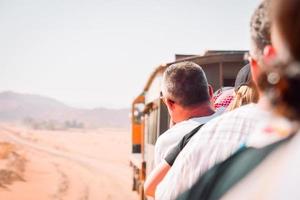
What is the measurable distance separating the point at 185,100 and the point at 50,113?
404 ft

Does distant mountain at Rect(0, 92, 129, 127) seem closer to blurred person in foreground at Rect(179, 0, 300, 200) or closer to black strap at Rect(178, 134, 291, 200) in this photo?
black strap at Rect(178, 134, 291, 200)

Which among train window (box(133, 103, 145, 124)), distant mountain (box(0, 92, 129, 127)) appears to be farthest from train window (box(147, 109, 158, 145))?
distant mountain (box(0, 92, 129, 127))

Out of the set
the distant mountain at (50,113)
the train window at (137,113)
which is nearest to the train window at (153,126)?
the train window at (137,113)

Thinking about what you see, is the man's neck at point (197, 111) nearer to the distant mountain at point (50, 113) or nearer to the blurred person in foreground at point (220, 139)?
the blurred person in foreground at point (220, 139)

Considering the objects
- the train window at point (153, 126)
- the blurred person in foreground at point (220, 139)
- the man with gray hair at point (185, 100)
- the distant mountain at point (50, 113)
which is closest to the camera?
the blurred person in foreground at point (220, 139)

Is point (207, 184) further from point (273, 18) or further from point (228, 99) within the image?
point (228, 99)

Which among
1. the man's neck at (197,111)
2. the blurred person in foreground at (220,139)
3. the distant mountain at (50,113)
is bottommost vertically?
the distant mountain at (50,113)

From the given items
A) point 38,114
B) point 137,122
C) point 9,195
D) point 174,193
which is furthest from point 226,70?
point 38,114

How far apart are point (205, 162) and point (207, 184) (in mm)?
67

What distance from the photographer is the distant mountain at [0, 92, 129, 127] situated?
112m

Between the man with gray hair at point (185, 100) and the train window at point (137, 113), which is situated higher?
the man with gray hair at point (185, 100)

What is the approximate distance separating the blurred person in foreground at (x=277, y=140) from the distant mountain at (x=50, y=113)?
340 ft

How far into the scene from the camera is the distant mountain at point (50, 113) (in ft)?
367

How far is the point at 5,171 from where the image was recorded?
752 inches
